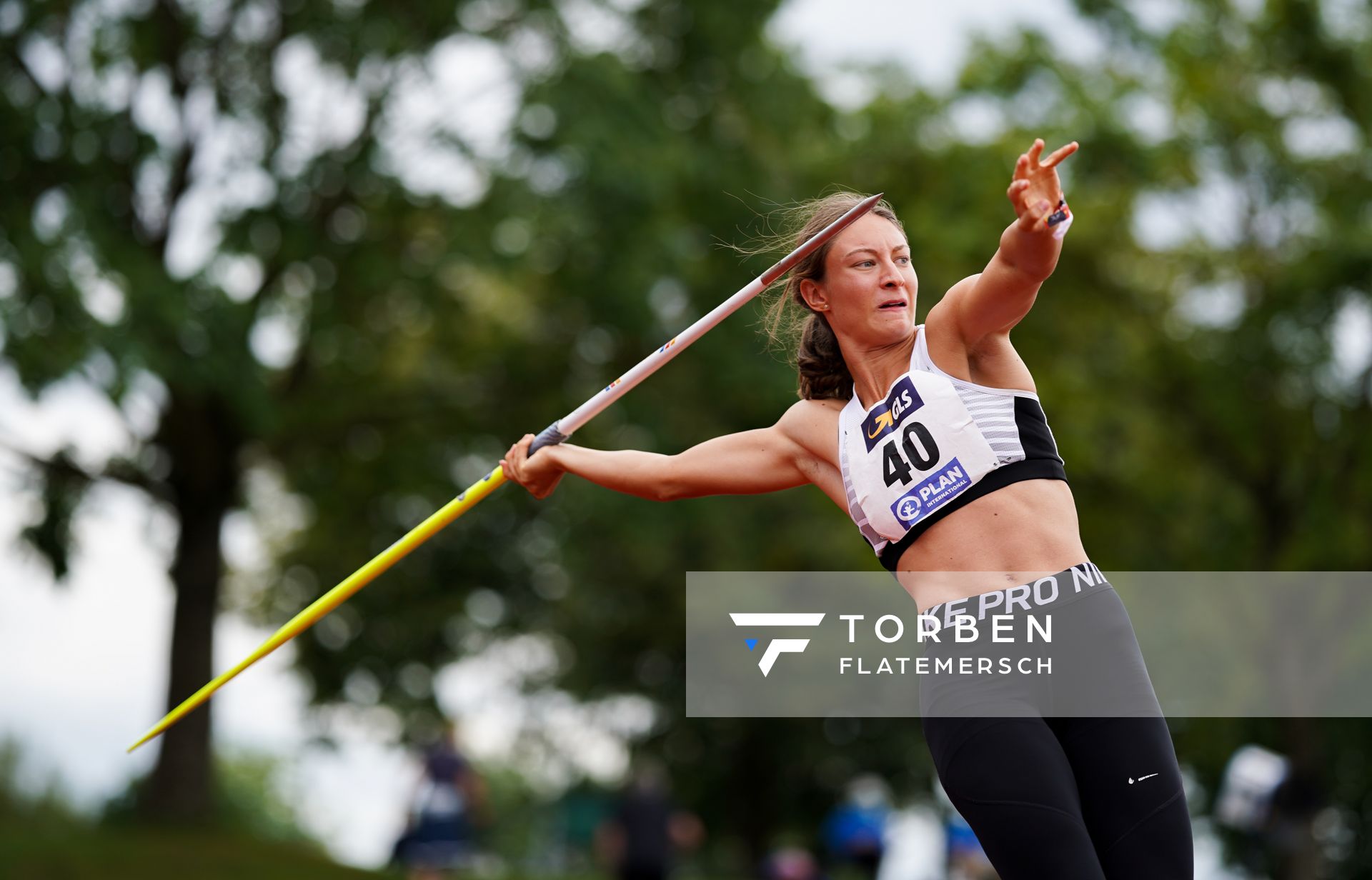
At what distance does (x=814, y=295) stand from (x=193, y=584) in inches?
616

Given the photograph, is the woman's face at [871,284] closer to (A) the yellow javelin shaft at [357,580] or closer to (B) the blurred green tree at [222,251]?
(A) the yellow javelin shaft at [357,580]

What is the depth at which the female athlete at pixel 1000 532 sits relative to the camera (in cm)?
332

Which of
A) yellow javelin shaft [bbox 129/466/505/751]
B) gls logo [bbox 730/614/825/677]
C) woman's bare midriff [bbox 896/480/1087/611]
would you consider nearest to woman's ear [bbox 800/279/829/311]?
woman's bare midriff [bbox 896/480/1087/611]

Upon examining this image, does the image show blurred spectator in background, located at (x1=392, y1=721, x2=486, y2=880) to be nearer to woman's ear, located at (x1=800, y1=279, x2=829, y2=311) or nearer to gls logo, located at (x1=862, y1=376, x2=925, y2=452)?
woman's ear, located at (x1=800, y1=279, x2=829, y2=311)

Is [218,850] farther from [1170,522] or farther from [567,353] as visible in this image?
[1170,522]

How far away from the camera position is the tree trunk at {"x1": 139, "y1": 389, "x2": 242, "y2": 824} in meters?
17.7

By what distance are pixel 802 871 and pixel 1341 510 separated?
8438 mm

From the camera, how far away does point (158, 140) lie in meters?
16.2

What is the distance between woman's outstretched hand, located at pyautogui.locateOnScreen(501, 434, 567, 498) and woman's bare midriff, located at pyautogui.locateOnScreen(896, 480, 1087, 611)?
1660 millimetres

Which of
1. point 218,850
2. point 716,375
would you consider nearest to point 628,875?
point 218,850

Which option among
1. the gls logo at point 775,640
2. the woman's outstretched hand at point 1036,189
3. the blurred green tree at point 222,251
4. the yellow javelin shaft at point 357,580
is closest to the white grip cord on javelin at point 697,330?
the yellow javelin shaft at point 357,580

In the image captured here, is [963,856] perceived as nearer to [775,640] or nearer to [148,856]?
[148,856]

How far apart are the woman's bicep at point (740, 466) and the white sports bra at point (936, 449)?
0.50 meters

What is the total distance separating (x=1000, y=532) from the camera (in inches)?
139
